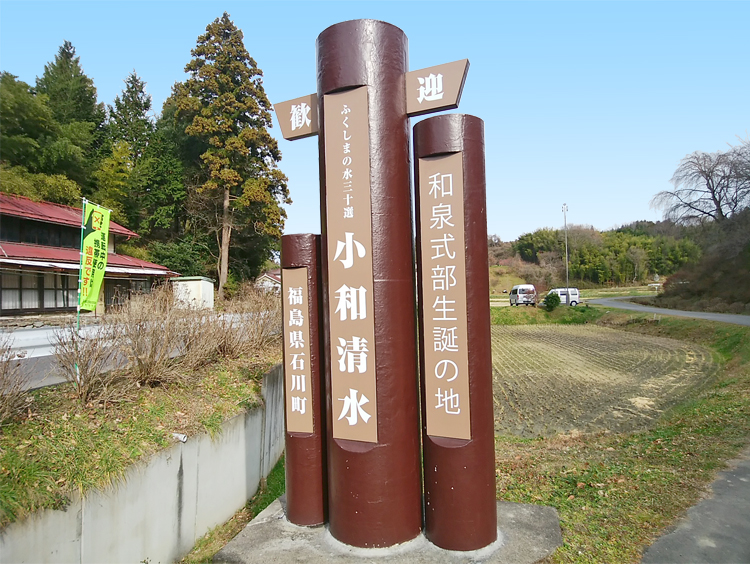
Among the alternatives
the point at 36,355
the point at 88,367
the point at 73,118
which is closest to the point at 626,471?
the point at 88,367

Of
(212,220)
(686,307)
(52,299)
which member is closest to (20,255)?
(52,299)

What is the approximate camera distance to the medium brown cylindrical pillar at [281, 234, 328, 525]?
4.70 metres

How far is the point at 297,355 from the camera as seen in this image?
478 cm

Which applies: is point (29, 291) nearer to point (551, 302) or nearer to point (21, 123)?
point (21, 123)

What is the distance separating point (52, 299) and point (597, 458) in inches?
827

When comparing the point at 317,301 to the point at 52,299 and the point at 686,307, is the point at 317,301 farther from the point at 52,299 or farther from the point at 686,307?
the point at 686,307

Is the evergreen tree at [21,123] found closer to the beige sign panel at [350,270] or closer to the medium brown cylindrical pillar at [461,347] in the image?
the beige sign panel at [350,270]

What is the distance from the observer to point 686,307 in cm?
3372

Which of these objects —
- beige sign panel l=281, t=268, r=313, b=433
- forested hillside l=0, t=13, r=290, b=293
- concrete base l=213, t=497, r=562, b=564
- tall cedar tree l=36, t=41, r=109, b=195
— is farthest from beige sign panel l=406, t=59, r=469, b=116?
tall cedar tree l=36, t=41, r=109, b=195

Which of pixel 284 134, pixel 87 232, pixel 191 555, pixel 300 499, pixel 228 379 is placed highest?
pixel 284 134

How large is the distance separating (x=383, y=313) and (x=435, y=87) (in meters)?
2.09

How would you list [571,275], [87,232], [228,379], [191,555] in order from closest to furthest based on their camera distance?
[191,555] → [87,232] → [228,379] → [571,275]

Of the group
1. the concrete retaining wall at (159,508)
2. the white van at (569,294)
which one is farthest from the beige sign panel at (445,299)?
the white van at (569,294)

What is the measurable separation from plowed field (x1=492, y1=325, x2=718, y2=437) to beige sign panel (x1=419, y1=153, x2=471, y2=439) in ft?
22.7
